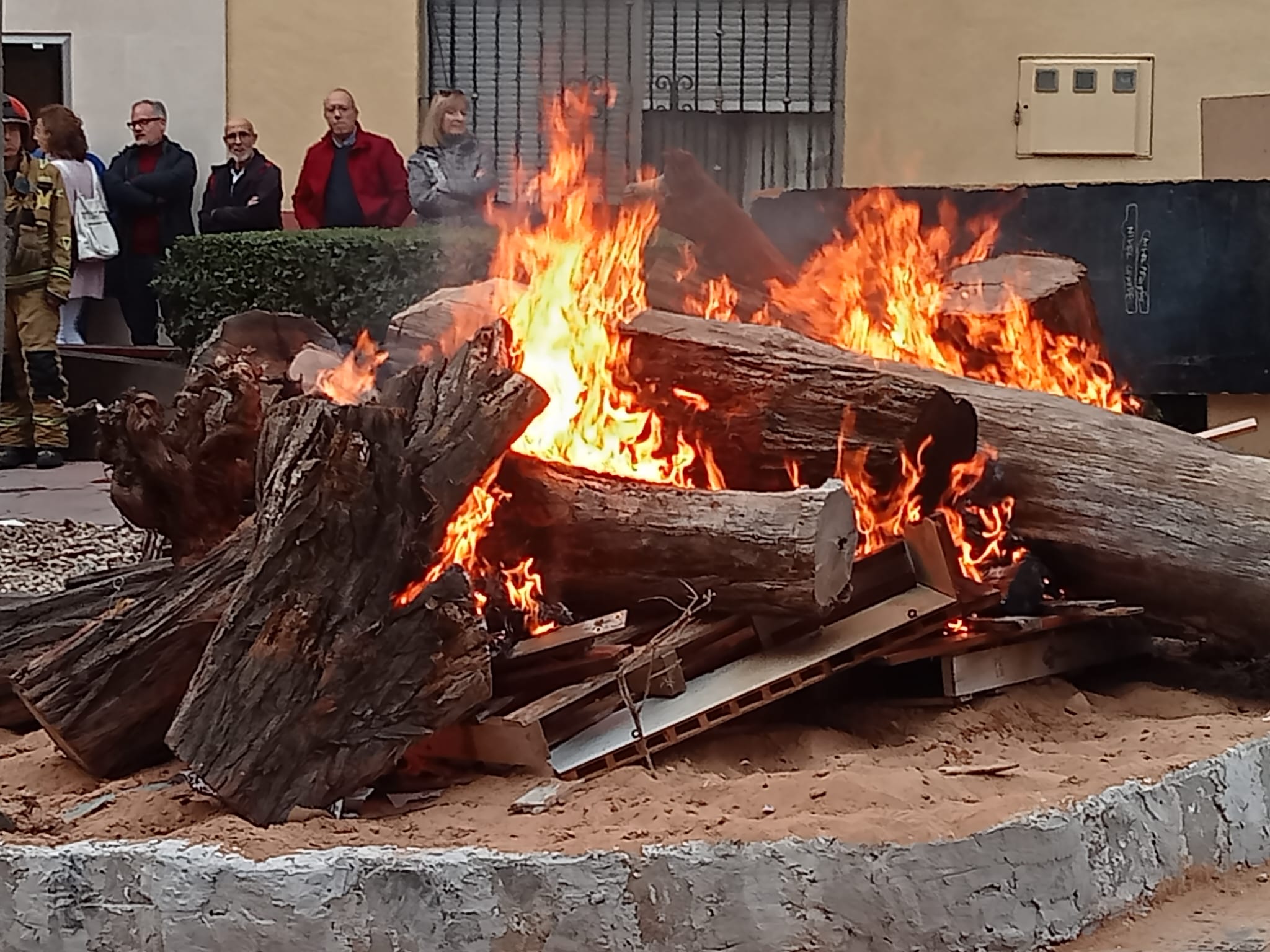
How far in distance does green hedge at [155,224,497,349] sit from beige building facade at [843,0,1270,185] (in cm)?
361

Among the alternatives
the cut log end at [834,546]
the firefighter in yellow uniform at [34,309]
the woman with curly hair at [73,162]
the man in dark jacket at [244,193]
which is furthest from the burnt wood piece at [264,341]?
the man in dark jacket at [244,193]

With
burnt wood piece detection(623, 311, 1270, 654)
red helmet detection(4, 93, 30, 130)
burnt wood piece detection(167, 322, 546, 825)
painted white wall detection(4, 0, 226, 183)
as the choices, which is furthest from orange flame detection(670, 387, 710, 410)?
painted white wall detection(4, 0, 226, 183)

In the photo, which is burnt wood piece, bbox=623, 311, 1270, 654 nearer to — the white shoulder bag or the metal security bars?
the white shoulder bag

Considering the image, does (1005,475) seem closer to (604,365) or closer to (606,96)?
(604,365)

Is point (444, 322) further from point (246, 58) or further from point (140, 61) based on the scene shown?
point (140, 61)

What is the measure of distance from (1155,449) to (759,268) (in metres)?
1.97

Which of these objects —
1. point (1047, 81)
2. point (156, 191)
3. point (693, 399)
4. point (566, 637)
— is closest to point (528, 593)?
point (566, 637)

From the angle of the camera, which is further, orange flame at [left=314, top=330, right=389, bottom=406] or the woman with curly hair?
the woman with curly hair

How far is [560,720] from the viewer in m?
4.00

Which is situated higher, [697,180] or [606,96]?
[606,96]

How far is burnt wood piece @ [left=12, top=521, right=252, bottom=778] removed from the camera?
12.7ft

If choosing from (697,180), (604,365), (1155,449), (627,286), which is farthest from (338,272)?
(1155,449)

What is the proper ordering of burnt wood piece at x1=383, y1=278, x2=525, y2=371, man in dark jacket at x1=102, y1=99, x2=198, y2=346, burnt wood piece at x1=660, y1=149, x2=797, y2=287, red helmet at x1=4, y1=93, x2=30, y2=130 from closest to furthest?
burnt wood piece at x1=383, y1=278, x2=525, y2=371, burnt wood piece at x1=660, y1=149, x2=797, y2=287, red helmet at x1=4, y1=93, x2=30, y2=130, man in dark jacket at x1=102, y1=99, x2=198, y2=346

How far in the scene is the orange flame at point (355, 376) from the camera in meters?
4.54
